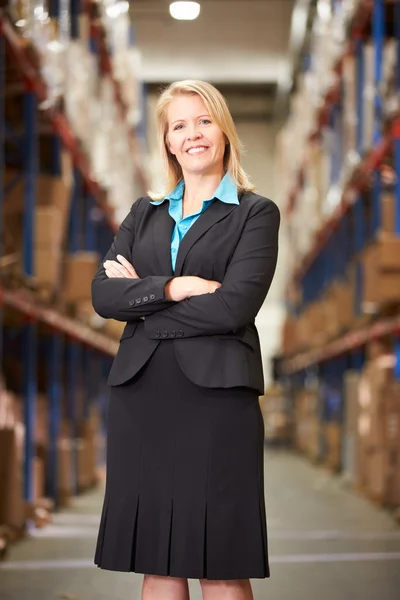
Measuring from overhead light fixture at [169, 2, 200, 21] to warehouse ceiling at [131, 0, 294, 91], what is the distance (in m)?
0.07

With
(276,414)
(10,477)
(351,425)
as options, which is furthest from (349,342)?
(276,414)

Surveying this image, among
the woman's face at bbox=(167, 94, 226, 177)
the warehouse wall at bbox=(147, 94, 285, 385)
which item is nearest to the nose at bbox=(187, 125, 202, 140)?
the woman's face at bbox=(167, 94, 226, 177)

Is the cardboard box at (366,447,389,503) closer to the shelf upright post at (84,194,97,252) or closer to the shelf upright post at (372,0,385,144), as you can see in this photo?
the shelf upright post at (372,0,385,144)

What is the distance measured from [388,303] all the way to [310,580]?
3.38 meters

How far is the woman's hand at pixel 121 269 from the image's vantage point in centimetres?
253

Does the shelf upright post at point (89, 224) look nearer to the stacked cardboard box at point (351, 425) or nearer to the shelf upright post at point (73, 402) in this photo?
the shelf upright post at point (73, 402)

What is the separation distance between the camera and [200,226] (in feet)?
8.12

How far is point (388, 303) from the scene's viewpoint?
7.20 meters

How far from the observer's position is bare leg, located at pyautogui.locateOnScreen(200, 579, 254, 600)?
236 cm

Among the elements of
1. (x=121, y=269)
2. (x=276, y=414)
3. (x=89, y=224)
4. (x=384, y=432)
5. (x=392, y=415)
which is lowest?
(x=276, y=414)

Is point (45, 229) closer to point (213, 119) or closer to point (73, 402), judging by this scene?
point (73, 402)

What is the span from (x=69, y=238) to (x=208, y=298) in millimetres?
6563

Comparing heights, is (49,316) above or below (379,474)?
above

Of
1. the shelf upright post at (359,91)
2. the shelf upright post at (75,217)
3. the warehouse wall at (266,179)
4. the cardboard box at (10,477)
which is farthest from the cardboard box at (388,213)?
the warehouse wall at (266,179)
